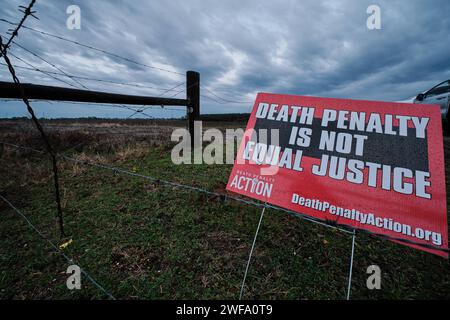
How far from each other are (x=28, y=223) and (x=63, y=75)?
2226 mm

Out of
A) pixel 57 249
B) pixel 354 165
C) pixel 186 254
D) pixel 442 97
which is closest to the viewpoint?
pixel 354 165

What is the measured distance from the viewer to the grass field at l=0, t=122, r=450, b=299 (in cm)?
164

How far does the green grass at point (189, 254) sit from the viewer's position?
1.64 m

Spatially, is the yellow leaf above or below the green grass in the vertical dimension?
below

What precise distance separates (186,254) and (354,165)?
1.85 metres

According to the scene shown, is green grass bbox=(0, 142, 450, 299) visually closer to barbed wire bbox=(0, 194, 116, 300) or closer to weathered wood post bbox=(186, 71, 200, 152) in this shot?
barbed wire bbox=(0, 194, 116, 300)

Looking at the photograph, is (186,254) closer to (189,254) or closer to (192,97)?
(189,254)

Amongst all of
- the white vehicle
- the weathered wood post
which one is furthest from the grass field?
the white vehicle

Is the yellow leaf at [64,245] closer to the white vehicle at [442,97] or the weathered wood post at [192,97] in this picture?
the weathered wood post at [192,97]

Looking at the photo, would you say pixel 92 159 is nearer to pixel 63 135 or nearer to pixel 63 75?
pixel 63 75

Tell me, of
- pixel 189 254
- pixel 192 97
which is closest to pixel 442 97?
pixel 192 97

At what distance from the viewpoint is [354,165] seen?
1.82 metres
